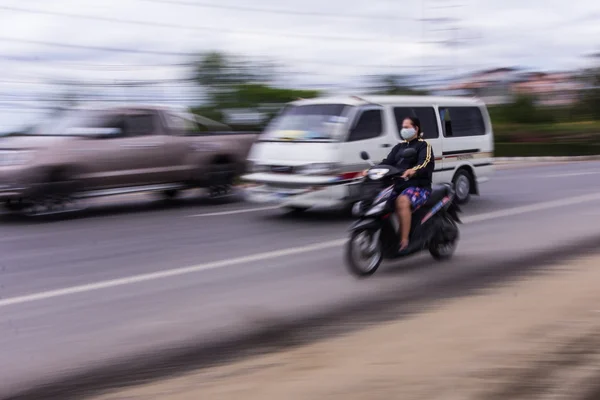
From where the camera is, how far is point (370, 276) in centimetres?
823

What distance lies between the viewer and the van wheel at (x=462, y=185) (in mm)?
14391

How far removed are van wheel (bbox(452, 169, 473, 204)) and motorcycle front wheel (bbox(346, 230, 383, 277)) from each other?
20.9 feet

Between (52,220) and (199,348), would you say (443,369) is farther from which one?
(52,220)

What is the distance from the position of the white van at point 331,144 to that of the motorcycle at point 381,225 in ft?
8.57

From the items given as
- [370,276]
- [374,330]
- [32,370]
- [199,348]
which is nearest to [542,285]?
[370,276]

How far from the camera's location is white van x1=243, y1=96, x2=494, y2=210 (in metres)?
11.9

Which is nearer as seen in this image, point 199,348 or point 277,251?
point 199,348

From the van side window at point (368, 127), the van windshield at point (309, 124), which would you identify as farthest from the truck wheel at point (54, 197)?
the van side window at point (368, 127)

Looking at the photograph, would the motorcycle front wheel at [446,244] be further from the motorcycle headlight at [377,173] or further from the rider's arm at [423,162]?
the motorcycle headlight at [377,173]

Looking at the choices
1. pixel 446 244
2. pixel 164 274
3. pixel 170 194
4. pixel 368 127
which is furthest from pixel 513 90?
pixel 164 274

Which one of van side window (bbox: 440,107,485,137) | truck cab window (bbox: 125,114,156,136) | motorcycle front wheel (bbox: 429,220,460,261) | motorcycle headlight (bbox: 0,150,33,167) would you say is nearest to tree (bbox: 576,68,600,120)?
van side window (bbox: 440,107,485,137)

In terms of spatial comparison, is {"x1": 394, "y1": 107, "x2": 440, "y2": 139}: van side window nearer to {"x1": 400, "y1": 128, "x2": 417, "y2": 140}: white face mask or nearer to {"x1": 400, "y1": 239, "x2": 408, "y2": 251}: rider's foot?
{"x1": 400, "y1": 128, "x2": 417, "y2": 140}: white face mask

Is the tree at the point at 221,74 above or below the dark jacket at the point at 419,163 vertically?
above

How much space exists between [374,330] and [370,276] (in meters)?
2.23
